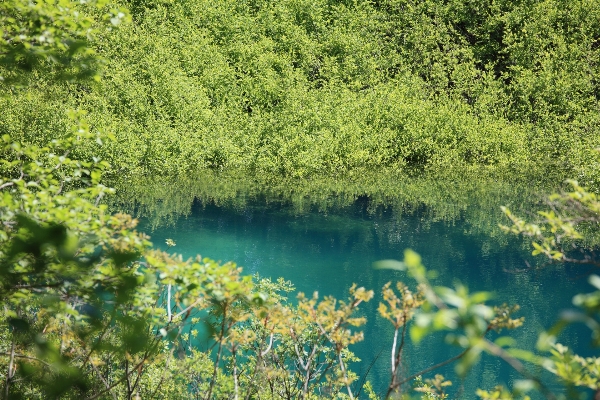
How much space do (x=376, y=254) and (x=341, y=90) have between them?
1813 cm

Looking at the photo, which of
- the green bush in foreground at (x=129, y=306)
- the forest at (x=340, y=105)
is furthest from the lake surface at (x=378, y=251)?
the green bush in foreground at (x=129, y=306)

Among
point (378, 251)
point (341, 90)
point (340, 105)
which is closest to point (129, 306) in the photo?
point (378, 251)

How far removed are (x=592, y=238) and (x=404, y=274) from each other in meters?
6.74

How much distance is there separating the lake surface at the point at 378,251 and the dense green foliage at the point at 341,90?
4.68 metres

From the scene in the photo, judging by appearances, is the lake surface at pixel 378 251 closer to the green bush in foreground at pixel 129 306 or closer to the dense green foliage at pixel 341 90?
the dense green foliage at pixel 341 90

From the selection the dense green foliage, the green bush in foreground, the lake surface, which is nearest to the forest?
the dense green foliage

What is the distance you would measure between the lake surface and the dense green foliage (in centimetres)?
468

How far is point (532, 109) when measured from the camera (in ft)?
125

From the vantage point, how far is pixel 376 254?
19.8 metres

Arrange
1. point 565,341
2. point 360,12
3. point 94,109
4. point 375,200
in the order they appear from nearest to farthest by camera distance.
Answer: point 565,341 < point 375,200 < point 94,109 < point 360,12

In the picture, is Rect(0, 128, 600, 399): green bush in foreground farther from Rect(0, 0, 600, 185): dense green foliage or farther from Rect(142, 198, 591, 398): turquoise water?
Rect(0, 0, 600, 185): dense green foliage

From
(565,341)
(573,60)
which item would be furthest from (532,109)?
(565,341)

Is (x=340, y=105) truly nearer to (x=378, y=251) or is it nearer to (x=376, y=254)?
(x=378, y=251)

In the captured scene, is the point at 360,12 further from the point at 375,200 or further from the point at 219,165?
the point at 375,200
